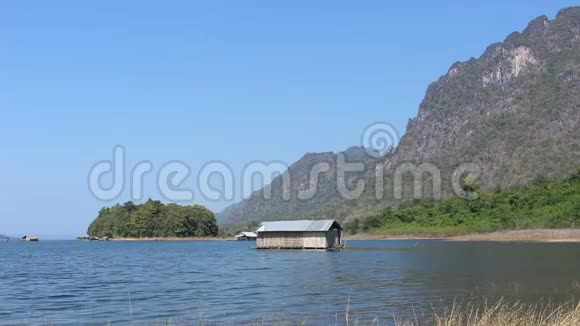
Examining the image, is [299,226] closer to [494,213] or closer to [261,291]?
[261,291]

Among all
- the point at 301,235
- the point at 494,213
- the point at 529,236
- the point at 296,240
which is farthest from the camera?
the point at 494,213

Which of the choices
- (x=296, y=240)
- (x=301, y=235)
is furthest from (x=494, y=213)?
(x=296, y=240)

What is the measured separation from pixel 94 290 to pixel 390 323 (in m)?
23.3

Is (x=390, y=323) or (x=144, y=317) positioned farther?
(x=144, y=317)

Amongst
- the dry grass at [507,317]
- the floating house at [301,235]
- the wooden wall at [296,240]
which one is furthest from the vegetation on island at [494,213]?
the dry grass at [507,317]

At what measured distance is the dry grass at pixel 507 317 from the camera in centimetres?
1869

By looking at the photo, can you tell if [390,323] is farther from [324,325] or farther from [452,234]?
[452,234]

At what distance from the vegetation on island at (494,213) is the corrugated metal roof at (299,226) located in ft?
194

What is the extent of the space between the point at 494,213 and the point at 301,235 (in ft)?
238

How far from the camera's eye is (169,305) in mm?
32750

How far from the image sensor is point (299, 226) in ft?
345

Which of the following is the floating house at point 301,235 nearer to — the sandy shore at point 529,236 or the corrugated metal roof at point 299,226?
the corrugated metal roof at point 299,226

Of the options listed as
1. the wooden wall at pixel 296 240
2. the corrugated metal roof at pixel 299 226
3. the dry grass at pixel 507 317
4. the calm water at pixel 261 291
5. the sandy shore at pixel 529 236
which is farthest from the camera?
the sandy shore at pixel 529 236

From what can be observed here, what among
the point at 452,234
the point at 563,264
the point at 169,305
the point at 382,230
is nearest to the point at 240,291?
the point at 169,305
